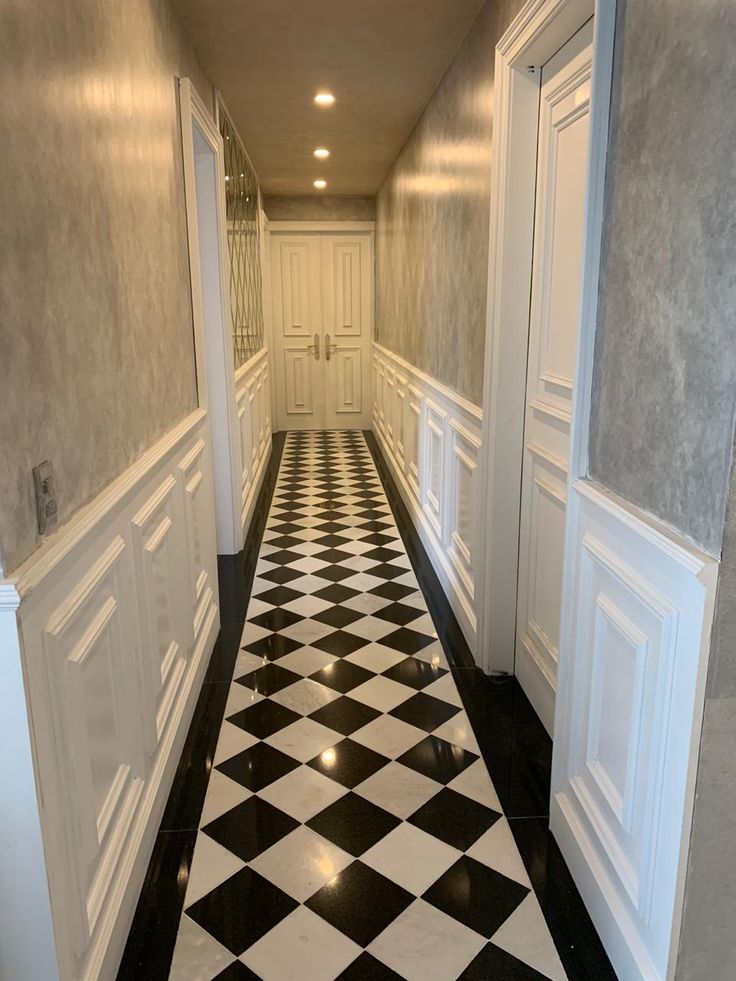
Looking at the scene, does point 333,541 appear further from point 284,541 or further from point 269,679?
point 269,679

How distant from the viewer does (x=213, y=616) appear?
3.22 meters

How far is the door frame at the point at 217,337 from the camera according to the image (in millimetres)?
3164

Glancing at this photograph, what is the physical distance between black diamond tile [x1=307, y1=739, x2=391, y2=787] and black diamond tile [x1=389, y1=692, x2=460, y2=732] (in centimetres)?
23

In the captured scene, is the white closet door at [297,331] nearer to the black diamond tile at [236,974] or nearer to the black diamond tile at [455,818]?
the black diamond tile at [455,818]

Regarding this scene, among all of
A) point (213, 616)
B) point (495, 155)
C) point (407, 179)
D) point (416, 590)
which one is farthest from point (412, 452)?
point (495, 155)

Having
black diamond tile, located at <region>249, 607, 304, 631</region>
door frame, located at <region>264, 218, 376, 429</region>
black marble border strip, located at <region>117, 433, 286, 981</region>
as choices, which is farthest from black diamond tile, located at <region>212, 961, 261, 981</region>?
door frame, located at <region>264, 218, 376, 429</region>

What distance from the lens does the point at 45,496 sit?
4.31 feet

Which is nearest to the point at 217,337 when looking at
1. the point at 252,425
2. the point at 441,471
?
the point at 441,471

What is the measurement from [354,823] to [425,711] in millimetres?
650

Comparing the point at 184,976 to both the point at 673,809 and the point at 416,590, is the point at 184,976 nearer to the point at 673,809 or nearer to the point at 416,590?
the point at 673,809

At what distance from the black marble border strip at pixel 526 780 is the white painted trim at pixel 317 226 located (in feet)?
18.5

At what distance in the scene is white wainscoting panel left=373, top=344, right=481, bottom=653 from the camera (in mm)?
3221

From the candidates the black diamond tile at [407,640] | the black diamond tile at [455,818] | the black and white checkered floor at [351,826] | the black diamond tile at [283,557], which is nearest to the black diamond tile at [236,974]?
the black and white checkered floor at [351,826]

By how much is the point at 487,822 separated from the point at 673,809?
888 millimetres
